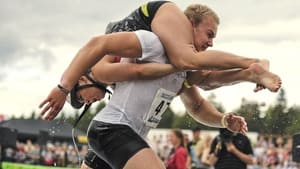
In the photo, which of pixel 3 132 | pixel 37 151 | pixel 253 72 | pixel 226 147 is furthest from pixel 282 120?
pixel 37 151

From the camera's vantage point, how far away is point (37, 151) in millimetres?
18500

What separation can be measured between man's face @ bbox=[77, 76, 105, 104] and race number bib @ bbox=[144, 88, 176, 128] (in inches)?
A: 16.7

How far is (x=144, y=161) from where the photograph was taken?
3.10m

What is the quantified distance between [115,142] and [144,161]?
0.23m

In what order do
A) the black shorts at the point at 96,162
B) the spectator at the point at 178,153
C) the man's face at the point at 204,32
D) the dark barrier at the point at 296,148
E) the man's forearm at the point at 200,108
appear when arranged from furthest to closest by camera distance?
the spectator at the point at 178,153 < the dark barrier at the point at 296,148 < the man's forearm at the point at 200,108 < the black shorts at the point at 96,162 < the man's face at the point at 204,32

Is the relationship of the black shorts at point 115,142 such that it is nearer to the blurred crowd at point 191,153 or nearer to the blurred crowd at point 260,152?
the blurred crowd at point 191,153

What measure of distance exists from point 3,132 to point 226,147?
402cm

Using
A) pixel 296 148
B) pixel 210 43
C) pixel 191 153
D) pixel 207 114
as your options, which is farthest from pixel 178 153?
pixel 210 43

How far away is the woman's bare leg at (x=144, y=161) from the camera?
3096 millimetres

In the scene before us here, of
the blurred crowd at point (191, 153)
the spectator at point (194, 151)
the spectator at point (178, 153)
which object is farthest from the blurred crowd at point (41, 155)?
the spectator at point (178, 153)

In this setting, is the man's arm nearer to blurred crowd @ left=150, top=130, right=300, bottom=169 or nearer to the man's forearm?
the man's forearm

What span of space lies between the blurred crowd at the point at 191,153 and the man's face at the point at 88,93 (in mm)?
427

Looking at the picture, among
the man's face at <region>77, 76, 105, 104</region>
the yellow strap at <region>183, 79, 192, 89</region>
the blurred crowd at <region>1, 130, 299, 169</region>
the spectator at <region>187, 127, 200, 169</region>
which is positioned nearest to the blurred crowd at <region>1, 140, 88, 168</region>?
the blurred crowd at <region>1, 130, 299, 169</region>

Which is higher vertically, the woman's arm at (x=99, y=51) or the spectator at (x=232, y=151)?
the woman's arm at (x=99, y=51)
